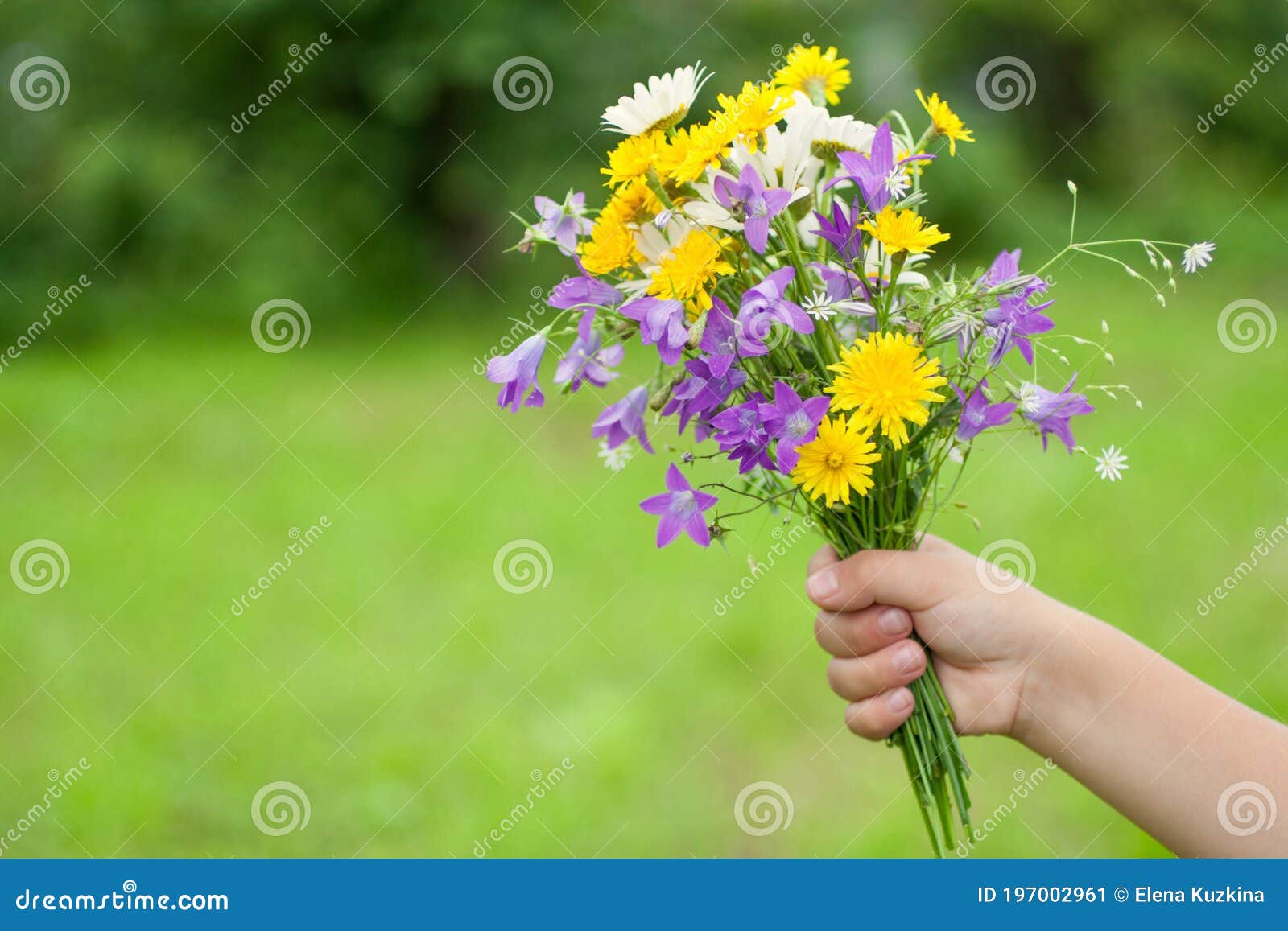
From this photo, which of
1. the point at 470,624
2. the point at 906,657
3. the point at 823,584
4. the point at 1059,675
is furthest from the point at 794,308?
the point at 470,624

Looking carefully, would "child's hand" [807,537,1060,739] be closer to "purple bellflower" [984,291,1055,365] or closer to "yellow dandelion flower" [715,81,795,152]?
"purple bellflower" [984,291,1055,365]

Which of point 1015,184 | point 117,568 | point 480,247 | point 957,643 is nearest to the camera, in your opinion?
point 957,643

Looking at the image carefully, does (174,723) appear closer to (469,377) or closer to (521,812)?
(521,812)

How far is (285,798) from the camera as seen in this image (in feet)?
11.0

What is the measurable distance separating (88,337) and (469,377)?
3.02 meters

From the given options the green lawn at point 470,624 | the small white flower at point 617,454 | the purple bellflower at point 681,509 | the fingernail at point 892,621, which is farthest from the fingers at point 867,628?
the green lawn at point 470,624

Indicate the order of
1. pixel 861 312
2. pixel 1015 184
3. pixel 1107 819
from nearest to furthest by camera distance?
1. pixel 861 312
2. pixel 1107 819
3. pixel 1015 184

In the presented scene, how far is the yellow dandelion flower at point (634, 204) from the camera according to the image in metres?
1.40

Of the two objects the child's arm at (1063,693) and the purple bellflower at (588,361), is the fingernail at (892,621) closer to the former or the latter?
the child's arm at (1063,693)

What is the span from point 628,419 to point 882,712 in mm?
558

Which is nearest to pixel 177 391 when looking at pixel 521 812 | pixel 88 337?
pixel 88 337

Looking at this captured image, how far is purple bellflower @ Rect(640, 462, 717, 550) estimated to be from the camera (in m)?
1.46

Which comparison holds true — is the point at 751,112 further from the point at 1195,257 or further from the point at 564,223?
the point at 1195,257

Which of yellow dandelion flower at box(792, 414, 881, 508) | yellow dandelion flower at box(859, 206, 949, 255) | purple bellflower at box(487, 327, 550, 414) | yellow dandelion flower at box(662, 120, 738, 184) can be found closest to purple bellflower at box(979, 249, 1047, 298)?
yellow dandelion flower at box(859, 206, 949, 255)
